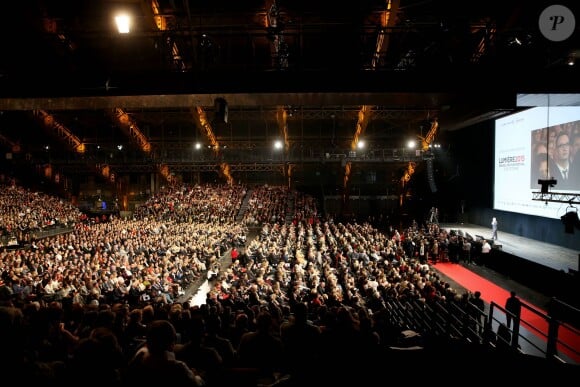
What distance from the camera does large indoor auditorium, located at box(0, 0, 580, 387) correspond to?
259 cm

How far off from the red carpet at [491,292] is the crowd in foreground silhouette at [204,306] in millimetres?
1649

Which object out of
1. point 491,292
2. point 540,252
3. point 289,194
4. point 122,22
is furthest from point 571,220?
point 289,194

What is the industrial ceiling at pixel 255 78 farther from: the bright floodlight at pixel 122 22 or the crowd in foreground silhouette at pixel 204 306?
the crowd in foreground silhouette at pixel 204 306

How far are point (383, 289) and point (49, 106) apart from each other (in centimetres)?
787

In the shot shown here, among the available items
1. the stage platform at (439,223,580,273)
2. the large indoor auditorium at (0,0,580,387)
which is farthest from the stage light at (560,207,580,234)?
the stage platform at (439,223,580,273)

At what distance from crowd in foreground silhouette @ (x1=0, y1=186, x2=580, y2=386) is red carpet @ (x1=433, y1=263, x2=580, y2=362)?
1649 mm

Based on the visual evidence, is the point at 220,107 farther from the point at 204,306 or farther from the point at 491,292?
the point at 491,292

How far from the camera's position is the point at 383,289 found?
26.3ft

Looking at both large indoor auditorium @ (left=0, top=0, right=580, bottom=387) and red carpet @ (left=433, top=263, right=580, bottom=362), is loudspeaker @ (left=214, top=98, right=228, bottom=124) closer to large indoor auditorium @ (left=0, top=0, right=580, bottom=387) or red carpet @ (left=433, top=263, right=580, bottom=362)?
large indoor auditorium @ (left=0, top=0, right=580, bottom=387)

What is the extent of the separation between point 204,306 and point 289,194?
1930 cm

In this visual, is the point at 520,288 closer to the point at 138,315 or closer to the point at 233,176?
the point at 138,315

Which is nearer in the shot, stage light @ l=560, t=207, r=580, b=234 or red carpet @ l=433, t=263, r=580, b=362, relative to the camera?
red carpet @ l=433, t=263, r=580, b=362

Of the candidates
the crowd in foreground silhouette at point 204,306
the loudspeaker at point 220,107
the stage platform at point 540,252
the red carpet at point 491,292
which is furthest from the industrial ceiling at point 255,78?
the stage platform at point 540,252

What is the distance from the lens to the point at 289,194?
24.0 m
